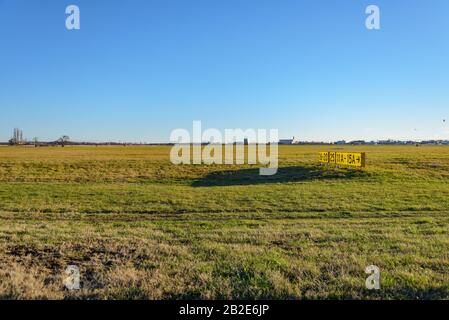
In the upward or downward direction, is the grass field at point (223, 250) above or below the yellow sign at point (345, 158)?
below

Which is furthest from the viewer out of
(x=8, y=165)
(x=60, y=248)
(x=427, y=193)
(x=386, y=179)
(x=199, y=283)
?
(x=8, y=165)

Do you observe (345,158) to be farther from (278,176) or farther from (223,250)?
(223,250)

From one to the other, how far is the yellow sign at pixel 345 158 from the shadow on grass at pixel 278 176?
32.1 inches

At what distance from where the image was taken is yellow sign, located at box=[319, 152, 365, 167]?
120ft

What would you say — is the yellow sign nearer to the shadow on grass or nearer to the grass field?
the shadow on grass

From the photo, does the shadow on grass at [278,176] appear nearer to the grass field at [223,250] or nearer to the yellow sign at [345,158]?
the yellow sign at [345,158]

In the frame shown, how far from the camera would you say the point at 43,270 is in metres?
6.74

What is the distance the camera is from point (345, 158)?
38719mm

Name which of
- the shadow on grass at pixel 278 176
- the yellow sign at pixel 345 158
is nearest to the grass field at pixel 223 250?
the shadow on grass at pixel 278 176

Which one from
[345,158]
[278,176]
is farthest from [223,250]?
[345,158]

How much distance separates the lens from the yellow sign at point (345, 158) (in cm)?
3653

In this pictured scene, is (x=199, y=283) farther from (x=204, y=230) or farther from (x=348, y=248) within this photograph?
(x=204, y=230)
